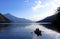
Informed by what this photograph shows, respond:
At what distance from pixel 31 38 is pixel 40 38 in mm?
766

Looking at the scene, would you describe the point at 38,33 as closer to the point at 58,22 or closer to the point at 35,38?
the point at 35,38

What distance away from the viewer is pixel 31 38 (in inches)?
477

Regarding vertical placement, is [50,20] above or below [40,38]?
above

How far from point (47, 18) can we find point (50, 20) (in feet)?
2.41

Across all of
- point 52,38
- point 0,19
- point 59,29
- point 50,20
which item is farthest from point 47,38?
point 0,19

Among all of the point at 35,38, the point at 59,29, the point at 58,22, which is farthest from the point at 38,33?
the point at 59,29

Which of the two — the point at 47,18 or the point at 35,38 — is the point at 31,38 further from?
the point at 47,18

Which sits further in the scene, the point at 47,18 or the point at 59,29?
the point at 59,29

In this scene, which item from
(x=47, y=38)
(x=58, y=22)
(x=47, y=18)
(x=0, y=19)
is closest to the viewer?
(x=47, y=38)

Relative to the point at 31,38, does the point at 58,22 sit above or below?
above

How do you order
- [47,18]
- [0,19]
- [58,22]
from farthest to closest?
[0,19], [58,22], [47,18]

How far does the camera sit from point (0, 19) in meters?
16.5

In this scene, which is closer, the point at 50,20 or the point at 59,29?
the point at 50,20

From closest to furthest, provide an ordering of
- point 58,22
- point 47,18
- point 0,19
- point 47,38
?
point 47,38, point 47,18, point 58,22, point 0,19
